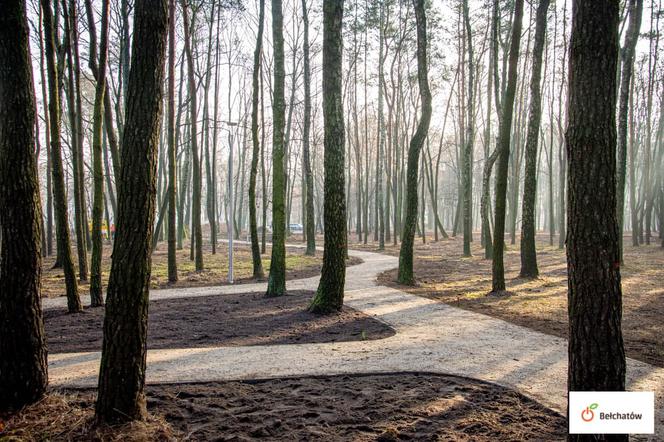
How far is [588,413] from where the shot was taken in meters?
2.84

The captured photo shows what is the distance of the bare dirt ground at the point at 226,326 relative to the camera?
21.5 ft

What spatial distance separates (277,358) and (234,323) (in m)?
2.34

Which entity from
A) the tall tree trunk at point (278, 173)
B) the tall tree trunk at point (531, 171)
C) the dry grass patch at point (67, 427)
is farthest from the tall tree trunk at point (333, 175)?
the tall tree trunk at point (531, 171)

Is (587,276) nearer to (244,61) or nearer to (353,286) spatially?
(353,286)

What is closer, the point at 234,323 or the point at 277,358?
the point at 277,358

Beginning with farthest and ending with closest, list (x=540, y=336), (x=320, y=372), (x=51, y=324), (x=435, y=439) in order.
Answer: (x=51, y=324) < (x=540, y=336) < (x=320, y=372) < (x=435, y=439)

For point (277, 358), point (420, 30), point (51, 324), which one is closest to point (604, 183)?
point (277, 358)

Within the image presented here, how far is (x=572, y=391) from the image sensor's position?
2.94 metres

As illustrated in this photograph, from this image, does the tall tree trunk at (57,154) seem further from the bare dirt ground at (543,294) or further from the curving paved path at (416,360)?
the bare dirt ground at (543,294)

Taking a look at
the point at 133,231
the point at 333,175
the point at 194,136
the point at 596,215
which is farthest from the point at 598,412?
the point at 194,136

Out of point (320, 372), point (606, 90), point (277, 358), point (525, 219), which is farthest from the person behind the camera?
point (525, 219)

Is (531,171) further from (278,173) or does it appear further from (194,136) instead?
(194,136)

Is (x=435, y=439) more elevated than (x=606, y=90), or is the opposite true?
(x=606, y=90)

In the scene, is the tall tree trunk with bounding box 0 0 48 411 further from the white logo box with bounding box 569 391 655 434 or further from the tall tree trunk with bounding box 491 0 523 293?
the tall tree trunk with bounding box 491 0 523 293
